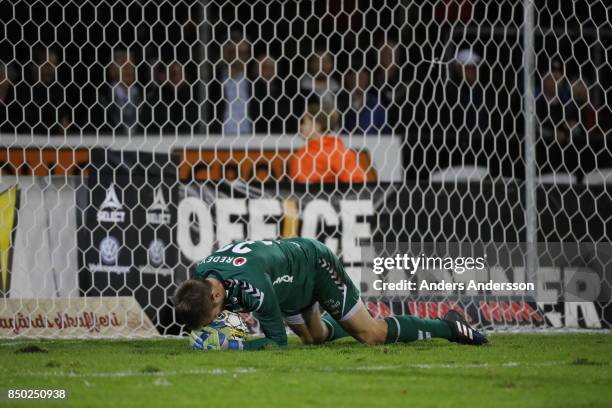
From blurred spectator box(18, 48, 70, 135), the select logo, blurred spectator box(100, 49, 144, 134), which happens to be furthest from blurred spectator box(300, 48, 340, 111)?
blurred spectator box(18, 48, 70, 135)

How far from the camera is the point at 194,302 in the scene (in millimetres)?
6250

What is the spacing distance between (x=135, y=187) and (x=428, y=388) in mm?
3872

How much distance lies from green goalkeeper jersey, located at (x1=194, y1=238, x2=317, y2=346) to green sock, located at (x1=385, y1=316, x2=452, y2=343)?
61 centimetres

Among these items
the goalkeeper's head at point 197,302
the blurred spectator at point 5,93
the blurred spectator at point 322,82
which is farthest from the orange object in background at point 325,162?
the goalkeeper's head at point 197,302

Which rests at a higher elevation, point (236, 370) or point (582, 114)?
point (582, 114)

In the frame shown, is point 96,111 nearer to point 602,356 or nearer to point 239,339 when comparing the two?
point 239,339

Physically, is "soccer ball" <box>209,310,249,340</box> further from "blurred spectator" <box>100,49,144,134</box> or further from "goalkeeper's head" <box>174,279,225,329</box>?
"blurred spectator" <box>100,49,144,134</box>

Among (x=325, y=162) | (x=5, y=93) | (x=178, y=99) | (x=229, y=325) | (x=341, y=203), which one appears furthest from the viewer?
(x=178, y=99)

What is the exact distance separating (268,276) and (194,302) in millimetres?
587

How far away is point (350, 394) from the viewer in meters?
5.08

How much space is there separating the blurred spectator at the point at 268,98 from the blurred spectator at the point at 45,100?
1766 mm

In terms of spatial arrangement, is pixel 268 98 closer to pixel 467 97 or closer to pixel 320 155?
pixel 320 155

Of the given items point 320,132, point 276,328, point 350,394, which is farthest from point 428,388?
point 320,132

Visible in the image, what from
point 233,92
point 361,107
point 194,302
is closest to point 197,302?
point 194,302
